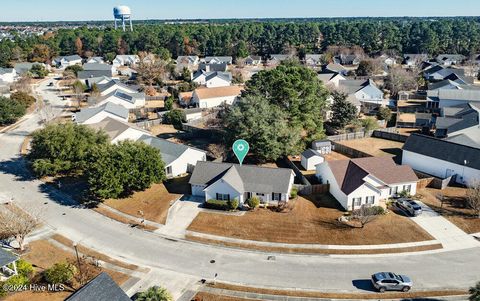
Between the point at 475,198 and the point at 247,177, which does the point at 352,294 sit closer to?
the point at 247,177

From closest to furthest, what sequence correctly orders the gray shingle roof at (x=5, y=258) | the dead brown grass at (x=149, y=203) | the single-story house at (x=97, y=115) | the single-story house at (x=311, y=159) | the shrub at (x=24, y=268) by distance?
the gray shingle roof at (x=5, y=258) → the shrub at (x=24, y=268) → the dead brown grass at (x=149, y=203) → the single-story house at (x=311, y=159) → the single-story house at (x=97, y=115)

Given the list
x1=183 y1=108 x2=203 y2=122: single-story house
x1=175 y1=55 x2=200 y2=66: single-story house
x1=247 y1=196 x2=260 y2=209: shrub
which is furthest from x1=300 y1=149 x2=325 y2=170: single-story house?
x1=175 y1=55 x2=200 y2=66: single-story house

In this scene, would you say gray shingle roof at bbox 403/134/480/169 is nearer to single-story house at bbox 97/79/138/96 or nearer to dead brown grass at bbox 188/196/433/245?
dead brown grass at bbox 188/196/433/245

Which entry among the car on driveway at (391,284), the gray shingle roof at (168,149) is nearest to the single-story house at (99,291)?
the car on driveway at (391,284)

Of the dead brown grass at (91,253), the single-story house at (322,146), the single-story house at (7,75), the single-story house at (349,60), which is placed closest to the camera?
the dead brown grass at (91,253)

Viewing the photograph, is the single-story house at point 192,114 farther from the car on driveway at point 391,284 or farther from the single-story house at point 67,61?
the single-story house at point 67,61

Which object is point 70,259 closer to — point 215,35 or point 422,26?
point 215,35
